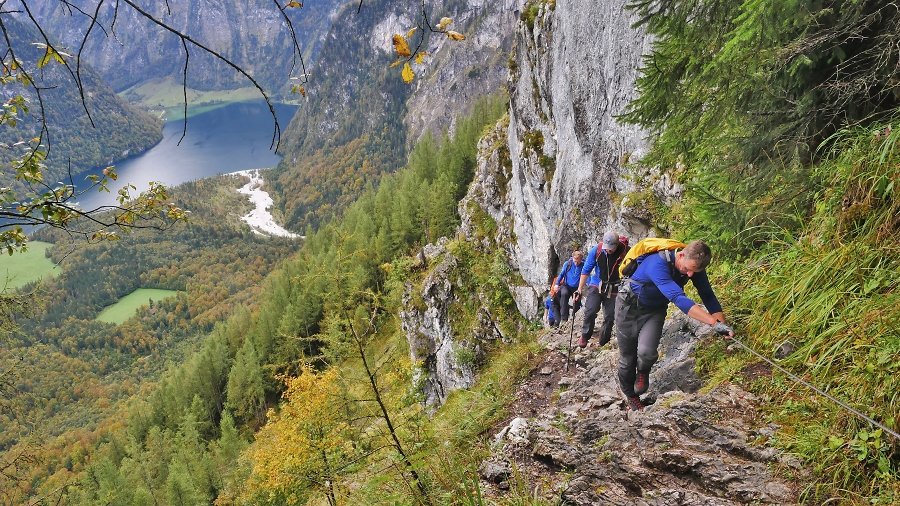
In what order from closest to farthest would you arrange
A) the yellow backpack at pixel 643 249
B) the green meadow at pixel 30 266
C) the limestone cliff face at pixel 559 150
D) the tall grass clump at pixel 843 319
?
the tall grass clump at pixel 843 319 → the yellow backpack at pixel 643 249 → the limestone cliff face at pixel 559 150 → the green meadow at pixel 30 266

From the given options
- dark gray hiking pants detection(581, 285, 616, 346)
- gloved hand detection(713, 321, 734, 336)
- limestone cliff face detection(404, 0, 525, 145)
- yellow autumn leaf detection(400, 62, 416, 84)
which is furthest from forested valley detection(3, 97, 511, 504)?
limestone cliff face detection(404, 0, 525, 145)

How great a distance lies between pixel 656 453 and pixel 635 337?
148 centimetres

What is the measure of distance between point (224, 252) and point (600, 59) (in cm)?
15501

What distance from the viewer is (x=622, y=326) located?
4.81 metres

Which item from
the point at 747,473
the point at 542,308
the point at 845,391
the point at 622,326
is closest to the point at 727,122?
the point at 622,326

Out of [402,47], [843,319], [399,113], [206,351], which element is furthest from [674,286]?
[399,113]

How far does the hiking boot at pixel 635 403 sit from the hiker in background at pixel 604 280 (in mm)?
2018

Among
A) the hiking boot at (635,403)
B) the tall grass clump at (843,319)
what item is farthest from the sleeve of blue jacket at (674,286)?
the hiking boot at (635,403)

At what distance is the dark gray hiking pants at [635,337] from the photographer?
4.63 metres

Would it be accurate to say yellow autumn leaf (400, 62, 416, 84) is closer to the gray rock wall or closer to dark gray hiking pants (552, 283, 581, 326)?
the gray rock wall

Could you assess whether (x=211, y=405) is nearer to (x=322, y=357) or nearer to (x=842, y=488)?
(x=322, y=357)

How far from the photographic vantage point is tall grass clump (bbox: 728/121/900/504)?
2.86 m

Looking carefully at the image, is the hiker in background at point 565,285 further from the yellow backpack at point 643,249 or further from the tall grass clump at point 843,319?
the tall grass clump at point 843,319

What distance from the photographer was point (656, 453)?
11.6ft
